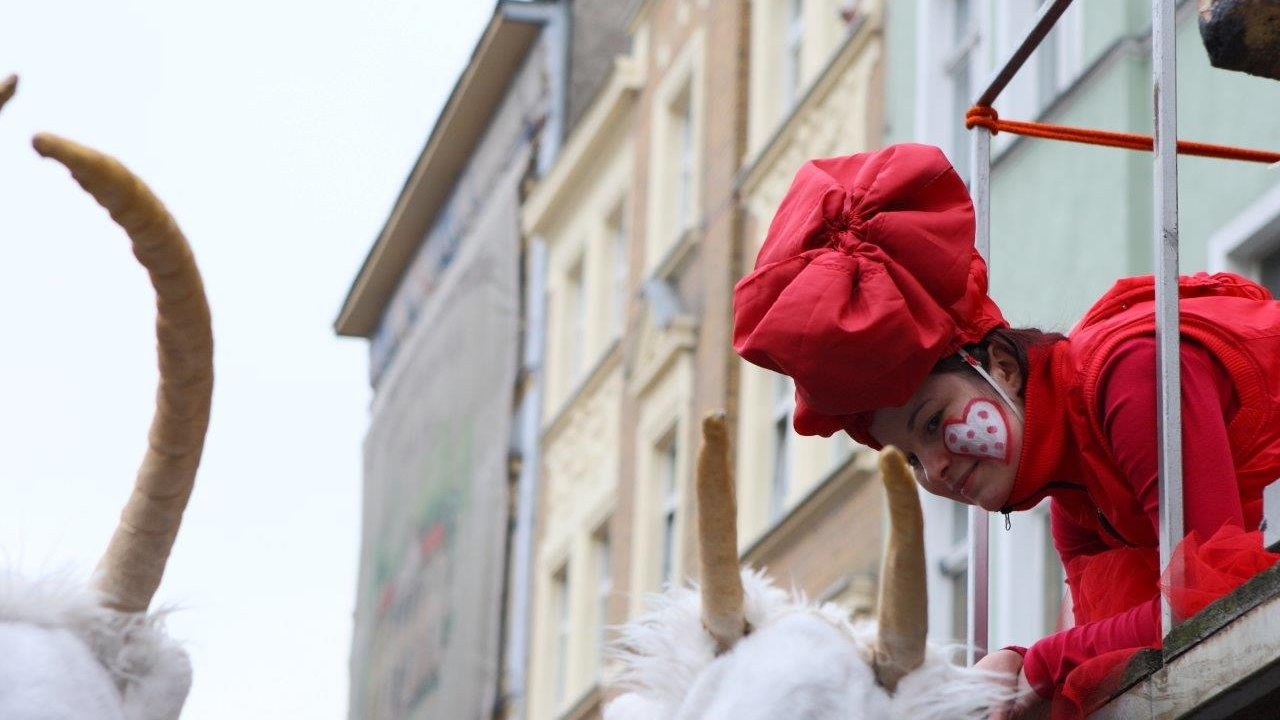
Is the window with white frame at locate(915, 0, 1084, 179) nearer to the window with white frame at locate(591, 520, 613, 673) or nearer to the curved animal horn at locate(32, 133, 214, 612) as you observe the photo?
the window with white frame at locate(591, 520, 613, 673)

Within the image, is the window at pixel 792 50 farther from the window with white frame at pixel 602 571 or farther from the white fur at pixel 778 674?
the white fur at pixel 778 674

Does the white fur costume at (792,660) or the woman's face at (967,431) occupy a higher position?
the woman's face at (967,431)

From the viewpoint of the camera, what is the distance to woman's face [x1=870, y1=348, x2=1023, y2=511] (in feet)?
15.2

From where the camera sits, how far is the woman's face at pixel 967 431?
4.64 meters

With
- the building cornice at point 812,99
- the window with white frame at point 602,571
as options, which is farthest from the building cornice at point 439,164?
the building cornice at point 812,99

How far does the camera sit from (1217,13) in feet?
14.2

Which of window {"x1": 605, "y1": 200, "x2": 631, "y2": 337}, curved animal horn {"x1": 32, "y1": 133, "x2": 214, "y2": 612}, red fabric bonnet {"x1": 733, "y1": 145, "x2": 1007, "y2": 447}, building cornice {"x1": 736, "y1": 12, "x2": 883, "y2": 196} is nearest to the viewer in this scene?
red fabric bonnet {"x1": 733, "y1": 145, "x2": 1007, "y2": 447}

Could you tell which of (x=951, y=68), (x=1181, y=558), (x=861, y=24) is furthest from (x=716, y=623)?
(x=861, y=24)

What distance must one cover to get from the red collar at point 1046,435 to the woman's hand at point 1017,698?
300mm

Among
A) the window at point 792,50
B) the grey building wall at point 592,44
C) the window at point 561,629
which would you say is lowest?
the window at point 561,629

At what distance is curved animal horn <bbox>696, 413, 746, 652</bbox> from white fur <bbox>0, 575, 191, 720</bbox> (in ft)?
3.18

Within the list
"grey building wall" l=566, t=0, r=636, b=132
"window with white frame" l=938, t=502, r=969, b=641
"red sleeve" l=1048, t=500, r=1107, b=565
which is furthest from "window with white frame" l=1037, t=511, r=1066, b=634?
"grey building wall" l=566, t=0, r=636, b=132

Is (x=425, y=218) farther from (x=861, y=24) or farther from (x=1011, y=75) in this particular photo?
(x=1011, y=75)

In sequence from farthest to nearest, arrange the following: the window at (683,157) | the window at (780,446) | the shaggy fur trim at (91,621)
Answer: the window at (683,157) → the window at (780,446) → the shaggy fur trim at (91,621)
